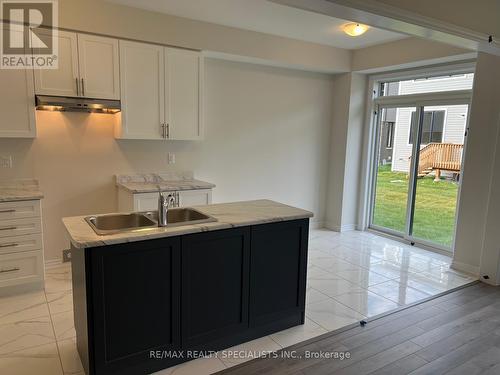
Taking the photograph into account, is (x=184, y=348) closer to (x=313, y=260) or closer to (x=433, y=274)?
(x=313, y=260)

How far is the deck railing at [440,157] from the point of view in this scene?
15.5 feet

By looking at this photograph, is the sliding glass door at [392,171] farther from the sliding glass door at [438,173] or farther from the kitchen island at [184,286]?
the kitchen island at [184,286]

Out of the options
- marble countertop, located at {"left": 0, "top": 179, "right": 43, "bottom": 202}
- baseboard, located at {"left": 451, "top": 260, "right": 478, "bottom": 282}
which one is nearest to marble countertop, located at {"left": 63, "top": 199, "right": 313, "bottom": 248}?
marble countertop, located at {"left": 0, "top": 179, "right": 43, "bottom": 202}

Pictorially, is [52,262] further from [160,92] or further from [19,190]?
[160,92]

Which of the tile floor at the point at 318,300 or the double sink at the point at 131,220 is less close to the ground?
the double sink at the point at 131,220

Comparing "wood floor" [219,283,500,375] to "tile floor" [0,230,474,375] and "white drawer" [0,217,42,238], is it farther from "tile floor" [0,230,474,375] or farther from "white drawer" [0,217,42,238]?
"white drawer" [0,217,42,238]

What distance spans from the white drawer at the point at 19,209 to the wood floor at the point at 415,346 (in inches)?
91.0

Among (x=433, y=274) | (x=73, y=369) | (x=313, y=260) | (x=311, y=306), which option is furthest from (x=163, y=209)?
(x=433, y=274)

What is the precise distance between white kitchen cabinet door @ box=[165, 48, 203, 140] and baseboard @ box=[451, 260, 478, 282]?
11.3 ft

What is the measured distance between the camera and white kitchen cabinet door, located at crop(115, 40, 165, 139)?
387 cm

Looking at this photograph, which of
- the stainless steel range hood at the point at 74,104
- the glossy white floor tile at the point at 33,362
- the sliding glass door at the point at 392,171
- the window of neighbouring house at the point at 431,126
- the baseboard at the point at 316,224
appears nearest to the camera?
the glossy white floor tile at the point at 33,362

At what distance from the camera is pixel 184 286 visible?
2.35m

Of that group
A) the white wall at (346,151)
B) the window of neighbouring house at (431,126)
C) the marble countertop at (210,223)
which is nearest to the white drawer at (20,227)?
the marble countertop at (210,223)

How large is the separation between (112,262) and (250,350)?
1.21 metres
